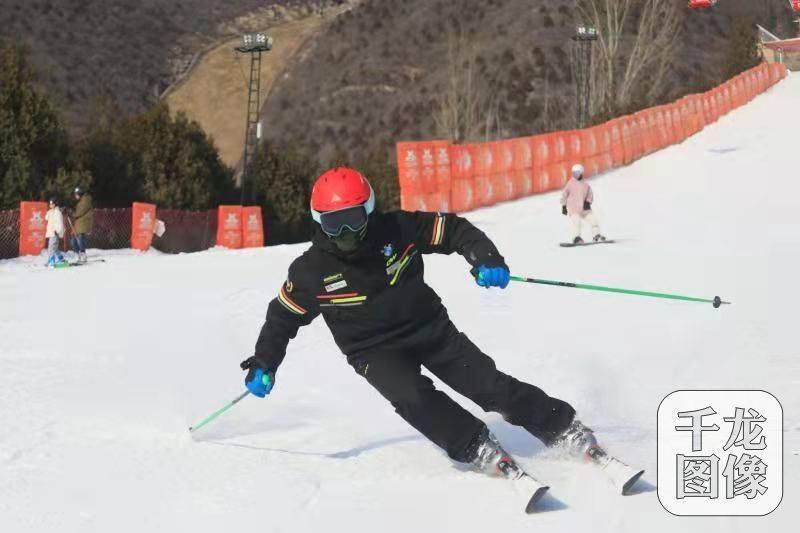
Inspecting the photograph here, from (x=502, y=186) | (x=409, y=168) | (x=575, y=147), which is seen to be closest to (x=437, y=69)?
(x=575, y=147)

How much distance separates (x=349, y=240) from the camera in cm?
502

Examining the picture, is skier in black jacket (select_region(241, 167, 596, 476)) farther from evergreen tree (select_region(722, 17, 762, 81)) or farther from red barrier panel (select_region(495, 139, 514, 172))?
evergreen tree (select_region(722, 17, 762, 81))

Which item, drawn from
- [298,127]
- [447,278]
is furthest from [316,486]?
[298,127]

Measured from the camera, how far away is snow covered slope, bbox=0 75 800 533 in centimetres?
488

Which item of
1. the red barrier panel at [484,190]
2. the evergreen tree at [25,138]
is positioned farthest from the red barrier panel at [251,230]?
Answer: the red barrier panel at [484,190]

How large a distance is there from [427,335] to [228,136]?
7720 centimetres

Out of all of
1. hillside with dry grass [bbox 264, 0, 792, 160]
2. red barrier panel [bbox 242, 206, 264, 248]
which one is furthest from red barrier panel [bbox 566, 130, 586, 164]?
hillside with dry grass [bbox 264, 0, 792, 160]

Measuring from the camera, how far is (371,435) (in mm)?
6426

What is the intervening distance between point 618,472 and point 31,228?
63.4 feet

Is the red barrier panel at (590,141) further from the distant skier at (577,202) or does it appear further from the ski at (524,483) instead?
the ski at (524,483)

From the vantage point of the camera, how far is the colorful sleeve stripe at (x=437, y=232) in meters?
5.34

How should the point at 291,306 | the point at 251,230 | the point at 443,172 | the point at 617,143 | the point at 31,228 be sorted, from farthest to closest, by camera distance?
the point at 617,143 < the point at 251,230 < the point at 443,172 < the point at 31,228 < the point at 291,306

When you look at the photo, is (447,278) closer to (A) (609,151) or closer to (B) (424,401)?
(B) (424,401)

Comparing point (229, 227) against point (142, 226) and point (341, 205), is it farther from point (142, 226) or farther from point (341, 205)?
point (341, 205)
